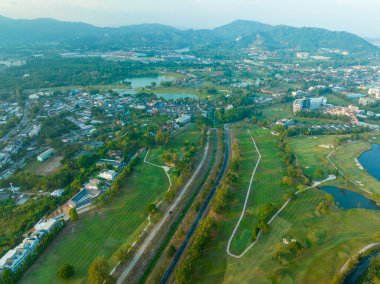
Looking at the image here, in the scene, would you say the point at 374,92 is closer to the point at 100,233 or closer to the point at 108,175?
the point at 108,175

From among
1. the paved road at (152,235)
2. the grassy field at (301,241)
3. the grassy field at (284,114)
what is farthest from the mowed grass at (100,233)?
the grassy field at (284,114)

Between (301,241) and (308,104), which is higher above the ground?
(301,241)

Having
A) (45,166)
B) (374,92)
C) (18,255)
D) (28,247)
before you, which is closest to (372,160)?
(28,247)

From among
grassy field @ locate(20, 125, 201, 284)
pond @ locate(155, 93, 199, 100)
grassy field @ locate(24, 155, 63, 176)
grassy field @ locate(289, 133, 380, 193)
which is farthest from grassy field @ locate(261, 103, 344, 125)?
grassy field @ locate(24, 155, 63, 176)

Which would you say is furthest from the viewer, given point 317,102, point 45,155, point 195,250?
point 317,102

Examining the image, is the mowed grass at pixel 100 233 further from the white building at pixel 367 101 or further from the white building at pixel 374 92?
the white building at pixel 374 92

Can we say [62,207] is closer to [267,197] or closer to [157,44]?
[267,197]

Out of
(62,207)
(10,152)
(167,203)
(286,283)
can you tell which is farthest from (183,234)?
→ (10,152)
